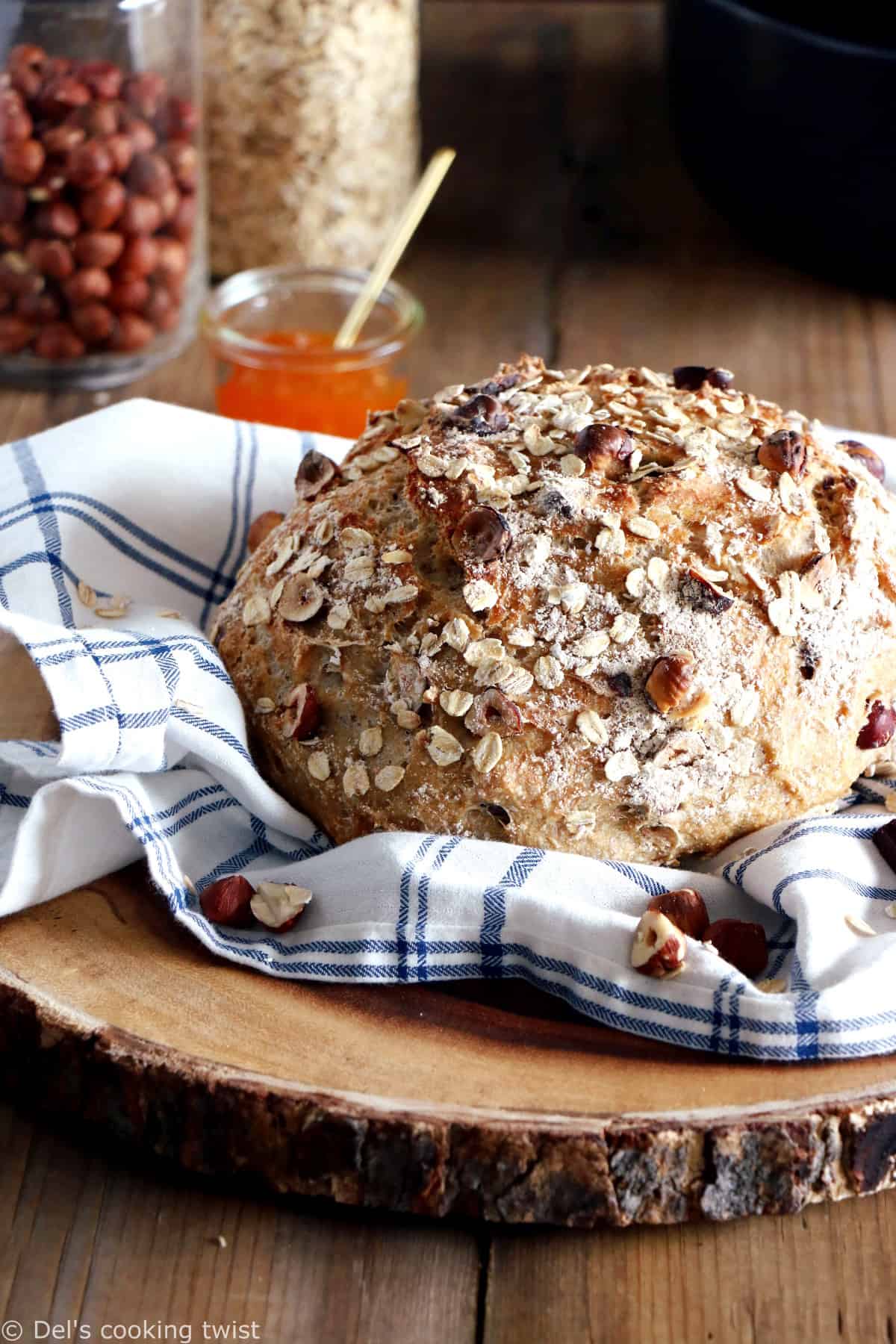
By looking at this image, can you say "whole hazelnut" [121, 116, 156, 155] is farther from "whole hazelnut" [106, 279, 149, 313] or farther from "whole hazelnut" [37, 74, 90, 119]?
"whole hazelnut" [106, 279, 149, 313]

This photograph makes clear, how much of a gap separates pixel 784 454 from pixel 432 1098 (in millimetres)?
805

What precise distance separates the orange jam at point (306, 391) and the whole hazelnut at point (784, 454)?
1131 millimetres

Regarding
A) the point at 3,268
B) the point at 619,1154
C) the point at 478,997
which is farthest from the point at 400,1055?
the point at 3,268

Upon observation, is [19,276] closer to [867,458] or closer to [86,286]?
[86,286]

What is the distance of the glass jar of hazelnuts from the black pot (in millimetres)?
1100

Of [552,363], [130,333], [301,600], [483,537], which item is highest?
[483,537]

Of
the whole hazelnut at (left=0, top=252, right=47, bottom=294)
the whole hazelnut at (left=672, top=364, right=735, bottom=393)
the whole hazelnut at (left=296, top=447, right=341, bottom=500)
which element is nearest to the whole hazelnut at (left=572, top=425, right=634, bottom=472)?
the whole hazelnut at (left=672, top=364, right=735, bottom=393)

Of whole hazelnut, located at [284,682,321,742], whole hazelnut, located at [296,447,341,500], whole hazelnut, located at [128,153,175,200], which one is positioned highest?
whole hazelnut, located at [296,447,341,500]

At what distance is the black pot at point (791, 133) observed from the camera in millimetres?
3066

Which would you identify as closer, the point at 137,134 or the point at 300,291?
the point at 137,134

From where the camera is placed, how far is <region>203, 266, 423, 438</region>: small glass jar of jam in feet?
8.84

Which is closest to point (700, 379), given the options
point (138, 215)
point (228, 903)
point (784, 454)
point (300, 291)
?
point (784, 454)

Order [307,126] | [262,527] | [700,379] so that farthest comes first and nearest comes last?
[307,126] → [262,527] → [700,379]

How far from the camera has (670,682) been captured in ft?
5.13
